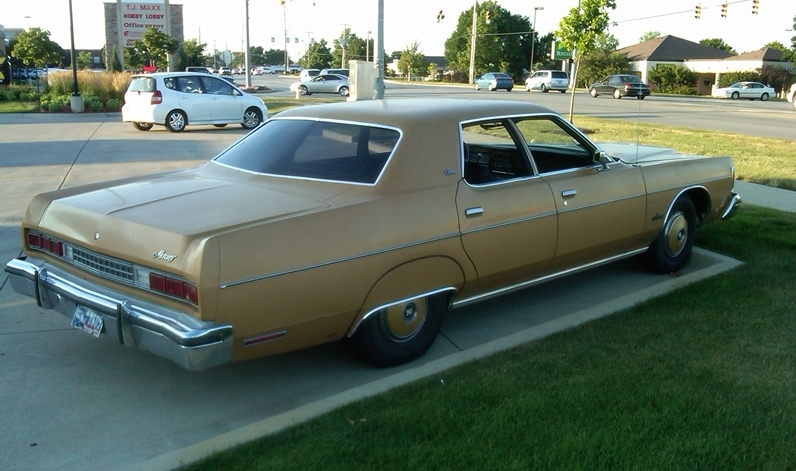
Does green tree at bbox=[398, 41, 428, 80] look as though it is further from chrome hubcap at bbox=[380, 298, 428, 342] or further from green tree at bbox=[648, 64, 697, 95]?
chrome hubcap at bbox=[380, 298, 428, 342]

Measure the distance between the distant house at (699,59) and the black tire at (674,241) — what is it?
196ft

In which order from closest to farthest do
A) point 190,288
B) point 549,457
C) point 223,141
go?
point 549,457
point 190,288
point 223,141

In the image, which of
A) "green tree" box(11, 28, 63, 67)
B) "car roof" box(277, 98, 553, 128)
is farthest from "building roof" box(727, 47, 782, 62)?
"car roof" box(277, 98, 553, 128)

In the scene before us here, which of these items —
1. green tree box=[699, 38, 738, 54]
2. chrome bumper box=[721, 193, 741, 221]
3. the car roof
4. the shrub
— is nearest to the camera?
the car roof

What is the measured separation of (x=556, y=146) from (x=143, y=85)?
14.6 meters

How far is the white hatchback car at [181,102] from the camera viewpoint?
1783cm

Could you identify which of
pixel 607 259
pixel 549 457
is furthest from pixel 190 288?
pixel 607 259

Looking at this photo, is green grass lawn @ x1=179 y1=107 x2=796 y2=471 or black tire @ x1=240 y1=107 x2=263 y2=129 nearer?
green grass lawn @ x1=179 y1=107 x2=796 y2=471

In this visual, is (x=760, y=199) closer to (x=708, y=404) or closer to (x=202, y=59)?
(x=708, y=404)

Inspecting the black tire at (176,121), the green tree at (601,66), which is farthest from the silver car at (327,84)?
the green tree at (601,66)

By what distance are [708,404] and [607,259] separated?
2160 millimetres

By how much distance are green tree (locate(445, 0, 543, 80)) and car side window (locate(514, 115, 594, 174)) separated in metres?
72.6

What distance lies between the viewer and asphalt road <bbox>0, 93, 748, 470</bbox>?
365 cm

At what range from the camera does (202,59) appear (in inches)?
2363
